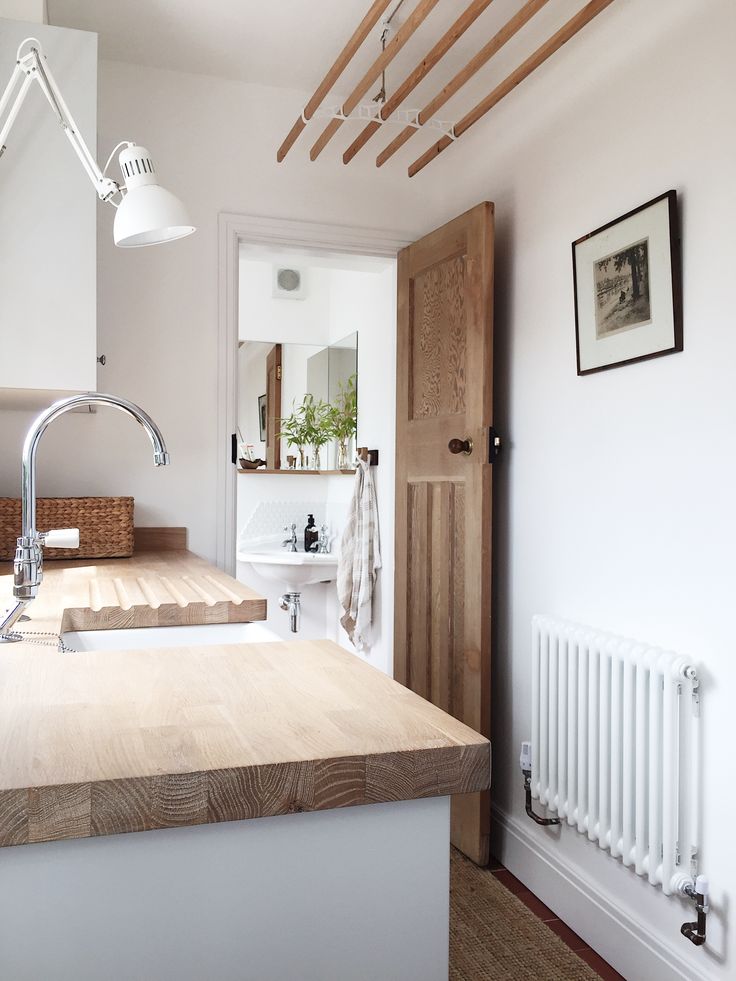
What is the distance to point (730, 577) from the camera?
5.35 feet

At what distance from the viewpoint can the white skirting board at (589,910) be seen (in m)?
1.79

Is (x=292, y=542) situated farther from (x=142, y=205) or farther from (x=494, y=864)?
(x=142, y=205)

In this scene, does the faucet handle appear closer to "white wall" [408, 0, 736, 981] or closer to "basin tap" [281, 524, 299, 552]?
"white wall" [408, 0, 736, 981]

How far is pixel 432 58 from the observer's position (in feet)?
6.55

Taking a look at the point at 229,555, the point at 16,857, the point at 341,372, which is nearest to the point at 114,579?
the point at 229,555

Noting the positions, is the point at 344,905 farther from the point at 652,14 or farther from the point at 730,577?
the point at 652,14

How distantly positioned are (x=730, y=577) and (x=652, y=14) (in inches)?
51.0

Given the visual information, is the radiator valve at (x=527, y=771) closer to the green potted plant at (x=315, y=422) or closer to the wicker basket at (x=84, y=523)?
the wicker basket at (x=84, y=523)

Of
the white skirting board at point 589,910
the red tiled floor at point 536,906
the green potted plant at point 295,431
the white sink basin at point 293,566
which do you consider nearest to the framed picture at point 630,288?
the white skirting board at point 589,910

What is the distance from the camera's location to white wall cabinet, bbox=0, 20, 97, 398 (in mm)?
2014

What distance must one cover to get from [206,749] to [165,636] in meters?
0.94

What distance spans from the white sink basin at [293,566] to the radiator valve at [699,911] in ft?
7.72

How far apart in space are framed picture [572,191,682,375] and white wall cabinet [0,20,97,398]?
4.09ft

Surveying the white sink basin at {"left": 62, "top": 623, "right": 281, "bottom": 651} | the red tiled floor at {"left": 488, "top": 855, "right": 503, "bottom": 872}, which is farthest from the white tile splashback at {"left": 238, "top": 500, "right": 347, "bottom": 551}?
the white sink basin at {"left": 62, "top": 623, "right": 281, "bottom": 651}
